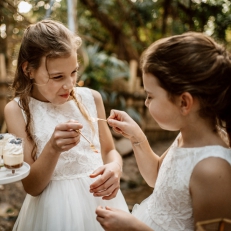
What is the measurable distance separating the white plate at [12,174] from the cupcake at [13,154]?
2 cm

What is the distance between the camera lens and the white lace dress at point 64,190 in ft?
5.34

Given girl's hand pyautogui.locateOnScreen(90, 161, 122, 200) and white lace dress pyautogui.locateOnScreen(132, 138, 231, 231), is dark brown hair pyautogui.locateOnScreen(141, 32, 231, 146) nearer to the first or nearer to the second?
white lace dress pyautogui.locateOnScreen(132, 138, 231, 231)

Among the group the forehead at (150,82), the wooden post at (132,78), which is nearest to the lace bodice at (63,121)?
the forehead at (150,82)

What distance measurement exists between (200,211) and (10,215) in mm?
3009

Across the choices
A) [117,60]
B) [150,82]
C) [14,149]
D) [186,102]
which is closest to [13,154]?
[14,149]

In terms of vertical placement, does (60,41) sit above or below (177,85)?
above

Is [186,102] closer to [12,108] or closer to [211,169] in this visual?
[211,169]

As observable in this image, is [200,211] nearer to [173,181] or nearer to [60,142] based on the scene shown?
[173,181]

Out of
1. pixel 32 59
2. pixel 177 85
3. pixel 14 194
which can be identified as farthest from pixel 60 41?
pixel 14 194

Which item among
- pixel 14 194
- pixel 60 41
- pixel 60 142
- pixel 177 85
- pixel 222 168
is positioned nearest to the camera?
pixel 222 168

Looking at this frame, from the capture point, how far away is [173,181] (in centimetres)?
133

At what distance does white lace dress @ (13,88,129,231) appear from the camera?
1.63 m

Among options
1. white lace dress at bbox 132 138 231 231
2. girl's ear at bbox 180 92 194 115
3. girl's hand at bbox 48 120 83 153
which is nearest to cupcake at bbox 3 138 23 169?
girl's hand at bbox 48 120 83 153

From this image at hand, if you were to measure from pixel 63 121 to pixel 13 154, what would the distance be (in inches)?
17.6
